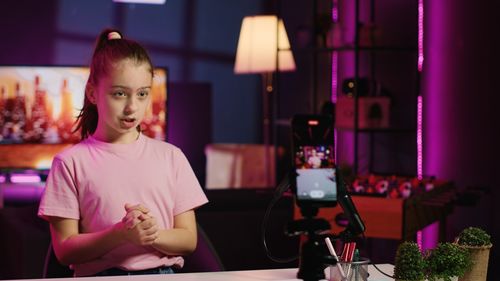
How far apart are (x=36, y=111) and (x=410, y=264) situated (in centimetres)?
502

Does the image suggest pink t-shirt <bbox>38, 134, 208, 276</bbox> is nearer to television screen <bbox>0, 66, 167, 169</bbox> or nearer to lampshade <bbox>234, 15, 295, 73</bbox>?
television screen <bbox>0, 66, 167, 169</bbox>

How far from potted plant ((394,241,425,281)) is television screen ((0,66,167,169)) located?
4.72 meters

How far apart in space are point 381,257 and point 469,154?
102 cm

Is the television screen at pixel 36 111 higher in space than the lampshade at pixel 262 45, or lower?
lower

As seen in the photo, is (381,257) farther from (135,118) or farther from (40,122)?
(135,118)

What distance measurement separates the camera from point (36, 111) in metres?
6.37

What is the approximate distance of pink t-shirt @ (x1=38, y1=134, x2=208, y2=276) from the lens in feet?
6.81

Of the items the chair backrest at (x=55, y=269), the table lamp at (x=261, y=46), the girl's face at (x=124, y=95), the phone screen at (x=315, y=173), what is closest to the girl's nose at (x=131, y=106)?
the girl's face at (x=124, y=95)

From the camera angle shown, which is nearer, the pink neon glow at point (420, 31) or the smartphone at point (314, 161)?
the smartphone at point (314, 161)

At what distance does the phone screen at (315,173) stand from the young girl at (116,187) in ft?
1.33

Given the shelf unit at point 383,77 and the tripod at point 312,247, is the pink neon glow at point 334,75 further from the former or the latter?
the tripod at point 312,247

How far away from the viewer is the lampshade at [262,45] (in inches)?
255

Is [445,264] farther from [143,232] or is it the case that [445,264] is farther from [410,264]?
[143,232]

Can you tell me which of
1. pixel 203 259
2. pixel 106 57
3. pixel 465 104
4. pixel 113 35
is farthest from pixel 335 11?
pixel 106 57
